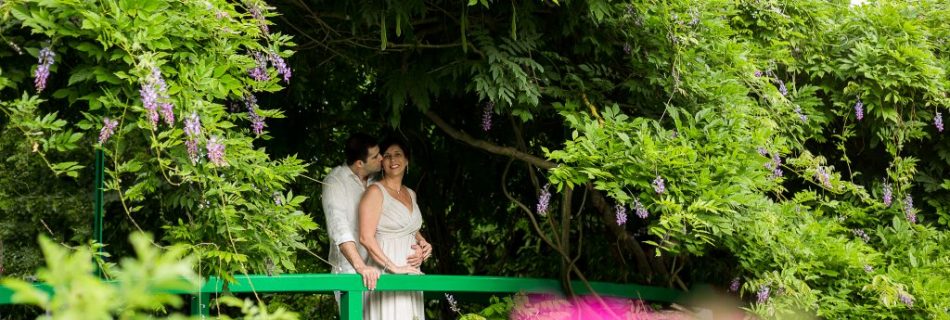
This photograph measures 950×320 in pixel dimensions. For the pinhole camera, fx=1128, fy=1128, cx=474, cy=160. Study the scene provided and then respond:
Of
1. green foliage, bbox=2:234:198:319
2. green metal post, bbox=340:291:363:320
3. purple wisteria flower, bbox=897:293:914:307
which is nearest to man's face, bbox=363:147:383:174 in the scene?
green metal post, bbox=340:291:363:320

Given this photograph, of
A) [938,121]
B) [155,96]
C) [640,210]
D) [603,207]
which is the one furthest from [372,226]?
[938,121]

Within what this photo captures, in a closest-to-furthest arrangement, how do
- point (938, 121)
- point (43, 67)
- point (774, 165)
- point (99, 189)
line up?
point (43, 67) → point (99, 189) → point (774, 165) → point (938, 121)

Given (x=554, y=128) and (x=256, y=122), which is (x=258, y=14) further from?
(x=554, y=128)

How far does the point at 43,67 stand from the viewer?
3.14 meters

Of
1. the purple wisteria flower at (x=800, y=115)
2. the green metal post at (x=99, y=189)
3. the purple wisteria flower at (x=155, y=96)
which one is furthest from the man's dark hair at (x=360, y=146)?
the purple wisteria flower at (x=800, y=115)

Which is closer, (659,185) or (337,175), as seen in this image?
(659,185)

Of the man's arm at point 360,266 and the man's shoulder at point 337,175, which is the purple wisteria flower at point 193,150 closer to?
the man's arm at point 360,266

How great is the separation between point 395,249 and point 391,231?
0.27ft

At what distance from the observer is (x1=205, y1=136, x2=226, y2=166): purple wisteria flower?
336 cm

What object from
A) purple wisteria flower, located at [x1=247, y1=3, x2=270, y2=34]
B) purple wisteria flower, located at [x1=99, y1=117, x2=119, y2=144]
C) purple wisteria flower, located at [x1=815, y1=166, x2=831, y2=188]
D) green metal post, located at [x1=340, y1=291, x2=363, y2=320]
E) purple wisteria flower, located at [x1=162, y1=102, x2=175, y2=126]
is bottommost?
green metal post, located at [x1=340, y1=291, x2=363, y2=320]

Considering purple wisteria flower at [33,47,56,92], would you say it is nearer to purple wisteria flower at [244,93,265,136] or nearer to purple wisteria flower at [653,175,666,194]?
purple wisteria flower at [244,93,265,136]

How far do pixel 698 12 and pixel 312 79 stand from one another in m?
2.02

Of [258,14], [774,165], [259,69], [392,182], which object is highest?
[258,14]

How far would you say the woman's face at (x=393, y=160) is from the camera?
4.88 meters
